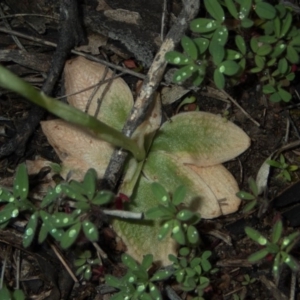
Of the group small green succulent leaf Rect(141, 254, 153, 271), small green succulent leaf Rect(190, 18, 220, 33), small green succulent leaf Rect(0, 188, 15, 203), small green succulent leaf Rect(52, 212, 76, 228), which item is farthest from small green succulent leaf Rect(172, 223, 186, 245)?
small green succulent leaf Rect(190, 18, 220, 33)

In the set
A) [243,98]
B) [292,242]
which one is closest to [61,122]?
[243,98]

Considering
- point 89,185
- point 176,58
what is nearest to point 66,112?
point 89,185

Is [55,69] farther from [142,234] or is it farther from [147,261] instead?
[147,261]

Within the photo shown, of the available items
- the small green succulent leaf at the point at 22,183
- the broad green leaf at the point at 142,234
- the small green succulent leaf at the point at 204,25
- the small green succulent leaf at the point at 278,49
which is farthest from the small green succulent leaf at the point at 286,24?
the small green succulent leaf at the point at 22,183

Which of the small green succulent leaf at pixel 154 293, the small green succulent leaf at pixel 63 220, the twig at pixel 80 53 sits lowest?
the small green succulent leaf at pixel 154 293

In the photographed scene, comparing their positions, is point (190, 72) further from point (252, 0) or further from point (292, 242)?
point (292, 242)

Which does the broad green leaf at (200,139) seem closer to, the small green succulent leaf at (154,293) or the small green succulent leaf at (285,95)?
the small green succulent leaf at (285,95)

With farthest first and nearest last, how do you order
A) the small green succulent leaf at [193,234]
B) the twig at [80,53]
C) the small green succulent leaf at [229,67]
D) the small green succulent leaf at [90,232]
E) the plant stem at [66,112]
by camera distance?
the twig at [80,53] → the small green succulent leaf at [229,67] → the small green succulent leaf at [193,234] → the small green succulent leaf at [90,232] → the plant stem at [66,112]
